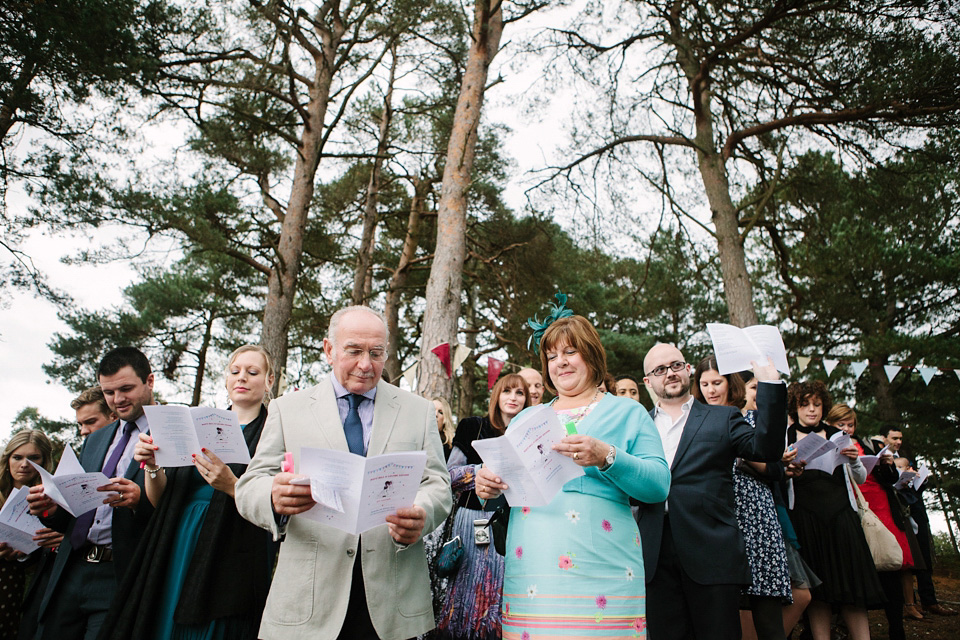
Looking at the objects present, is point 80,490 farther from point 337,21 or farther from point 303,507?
point 337,21

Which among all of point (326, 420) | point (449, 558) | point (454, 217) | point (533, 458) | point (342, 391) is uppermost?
point (454, 217)

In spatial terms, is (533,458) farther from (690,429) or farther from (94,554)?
(94,554)

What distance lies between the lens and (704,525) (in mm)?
2711

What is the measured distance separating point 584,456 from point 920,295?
1555 cm

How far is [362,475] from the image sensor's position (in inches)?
65.6

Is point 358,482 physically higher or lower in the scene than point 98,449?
lower

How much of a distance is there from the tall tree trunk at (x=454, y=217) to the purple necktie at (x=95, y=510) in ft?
A: 10.9

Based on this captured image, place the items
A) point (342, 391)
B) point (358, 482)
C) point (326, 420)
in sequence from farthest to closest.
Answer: point (342, 391) → point (326, 420) → point (358, 482)

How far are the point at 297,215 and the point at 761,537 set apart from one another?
28.0 feet

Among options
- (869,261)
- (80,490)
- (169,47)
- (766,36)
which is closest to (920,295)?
(869,261)

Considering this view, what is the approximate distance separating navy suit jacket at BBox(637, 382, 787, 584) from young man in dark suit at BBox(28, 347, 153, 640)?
89.8 inches

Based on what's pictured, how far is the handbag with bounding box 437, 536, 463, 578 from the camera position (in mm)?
3434

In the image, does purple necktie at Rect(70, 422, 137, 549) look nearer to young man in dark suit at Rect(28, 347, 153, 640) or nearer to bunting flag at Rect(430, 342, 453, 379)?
young man in dark suit at Rect(28, 347, 153, 640)

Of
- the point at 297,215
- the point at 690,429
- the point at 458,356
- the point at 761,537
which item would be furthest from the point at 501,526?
the point at 297,215
